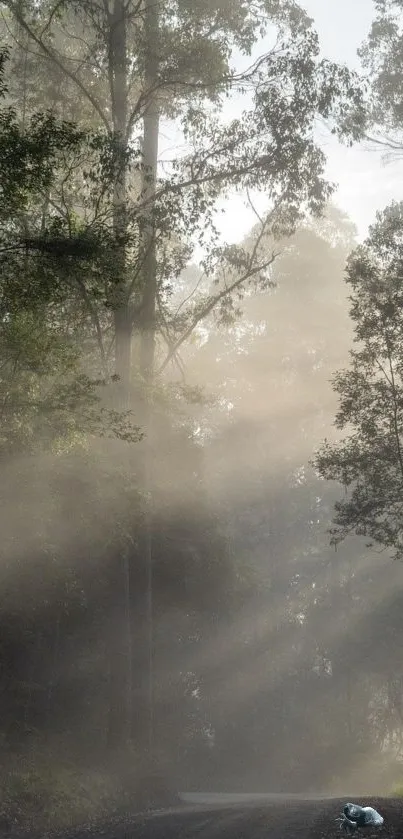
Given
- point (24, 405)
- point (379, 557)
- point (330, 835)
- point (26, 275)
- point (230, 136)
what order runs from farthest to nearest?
1. point (379, 557)
2. point (230, 136)
3. point (24, 405)
4. point (26, 275)
5. point (330, 835)

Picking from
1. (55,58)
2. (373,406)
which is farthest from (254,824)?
(55,58)

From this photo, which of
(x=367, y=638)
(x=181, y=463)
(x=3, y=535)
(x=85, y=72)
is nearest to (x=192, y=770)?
(x=181, y=463)

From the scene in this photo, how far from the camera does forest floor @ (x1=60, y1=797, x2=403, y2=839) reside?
11500mm

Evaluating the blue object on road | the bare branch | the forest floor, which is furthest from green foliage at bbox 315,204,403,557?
the blue object on road

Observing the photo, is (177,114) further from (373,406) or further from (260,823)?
Answer: (260,823)

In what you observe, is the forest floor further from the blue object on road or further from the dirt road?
the blue object on road

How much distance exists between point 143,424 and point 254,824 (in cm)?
1217

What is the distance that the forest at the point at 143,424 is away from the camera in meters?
15.3

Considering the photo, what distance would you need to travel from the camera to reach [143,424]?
77.3ft

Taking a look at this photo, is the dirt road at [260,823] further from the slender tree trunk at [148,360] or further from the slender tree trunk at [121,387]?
the slender tree trunk at [148,360]

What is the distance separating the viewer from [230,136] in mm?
22359

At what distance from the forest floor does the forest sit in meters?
2.20

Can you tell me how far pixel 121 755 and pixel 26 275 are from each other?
13.2 meters

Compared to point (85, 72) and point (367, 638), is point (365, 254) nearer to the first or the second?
point (85, 72)
